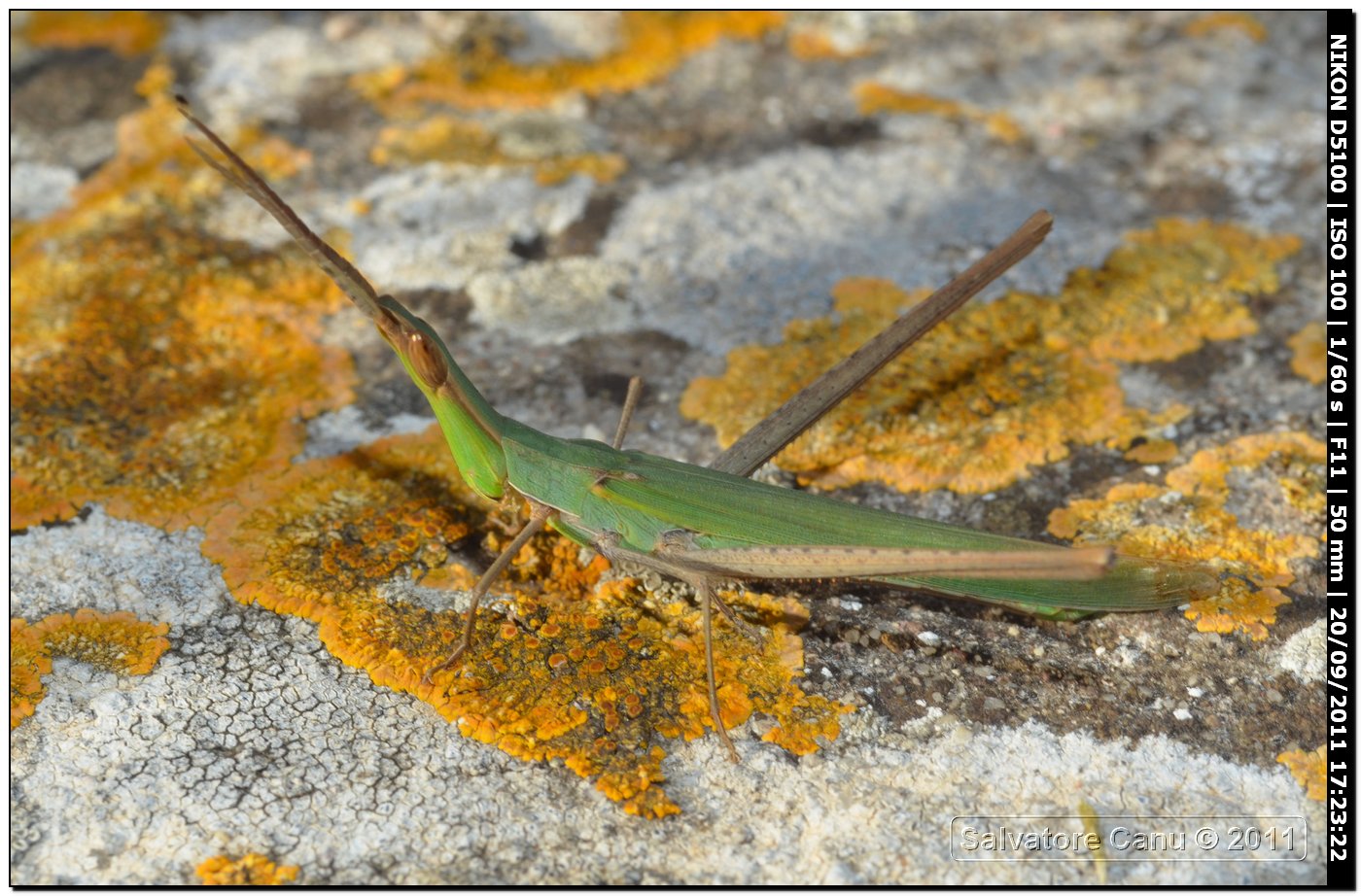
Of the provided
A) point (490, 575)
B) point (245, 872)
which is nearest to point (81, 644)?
point (245, 872)

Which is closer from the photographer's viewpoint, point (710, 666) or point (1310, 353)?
point (710, 666)

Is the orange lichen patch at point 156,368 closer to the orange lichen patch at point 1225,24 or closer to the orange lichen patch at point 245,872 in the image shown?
the orange lichen patch at point 245,872

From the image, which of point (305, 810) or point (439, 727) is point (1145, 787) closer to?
point (439, 727)

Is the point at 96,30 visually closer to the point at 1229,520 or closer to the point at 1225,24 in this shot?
the point at 1229,520

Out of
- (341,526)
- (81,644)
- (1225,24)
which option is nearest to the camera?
(81,644)

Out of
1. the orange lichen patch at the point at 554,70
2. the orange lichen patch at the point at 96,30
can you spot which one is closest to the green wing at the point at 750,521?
the orange lichen patch at the point at 554,70

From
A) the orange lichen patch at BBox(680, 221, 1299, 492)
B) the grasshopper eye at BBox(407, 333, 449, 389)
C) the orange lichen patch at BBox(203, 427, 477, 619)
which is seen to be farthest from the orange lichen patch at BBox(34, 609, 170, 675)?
the orange lichen patch at BBox(680, 221, 1299, 492)

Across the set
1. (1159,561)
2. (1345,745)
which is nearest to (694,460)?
(1159,561)
